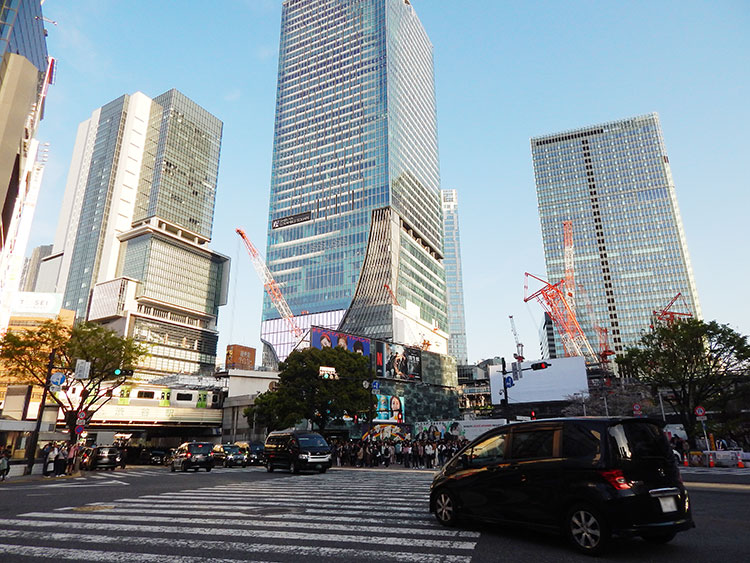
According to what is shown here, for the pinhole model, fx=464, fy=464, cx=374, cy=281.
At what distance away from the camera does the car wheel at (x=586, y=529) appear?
6.02 meters

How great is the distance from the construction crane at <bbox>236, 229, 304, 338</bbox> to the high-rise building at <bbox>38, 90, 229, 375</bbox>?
41.7m

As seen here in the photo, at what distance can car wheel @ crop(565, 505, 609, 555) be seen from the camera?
6.02 meters

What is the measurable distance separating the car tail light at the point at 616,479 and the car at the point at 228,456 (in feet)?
101

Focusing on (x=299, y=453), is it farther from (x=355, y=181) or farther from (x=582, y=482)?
(x=355, y=181)

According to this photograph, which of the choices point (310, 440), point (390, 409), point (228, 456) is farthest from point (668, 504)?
point (390, 409)

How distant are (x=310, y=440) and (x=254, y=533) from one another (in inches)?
690

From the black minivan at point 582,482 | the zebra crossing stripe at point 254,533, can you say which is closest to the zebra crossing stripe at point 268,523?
the zebra crossing stripe at point 254,533

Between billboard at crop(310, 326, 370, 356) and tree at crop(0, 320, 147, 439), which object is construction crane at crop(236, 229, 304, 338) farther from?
tree at crop(0, 320, 147, 439)

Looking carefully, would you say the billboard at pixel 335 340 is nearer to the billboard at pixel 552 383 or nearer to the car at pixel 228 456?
the billboard at pixel 552 383

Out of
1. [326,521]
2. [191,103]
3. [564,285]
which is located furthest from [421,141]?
[326,521]

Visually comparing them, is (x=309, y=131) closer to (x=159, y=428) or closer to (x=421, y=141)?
(x=421, y=141)

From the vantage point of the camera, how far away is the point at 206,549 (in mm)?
6441

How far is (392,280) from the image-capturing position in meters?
116

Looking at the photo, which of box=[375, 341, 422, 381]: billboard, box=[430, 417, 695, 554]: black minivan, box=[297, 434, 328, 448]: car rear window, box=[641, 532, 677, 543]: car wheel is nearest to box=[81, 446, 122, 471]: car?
box=[297, 434, 328, 448]: car rear window
